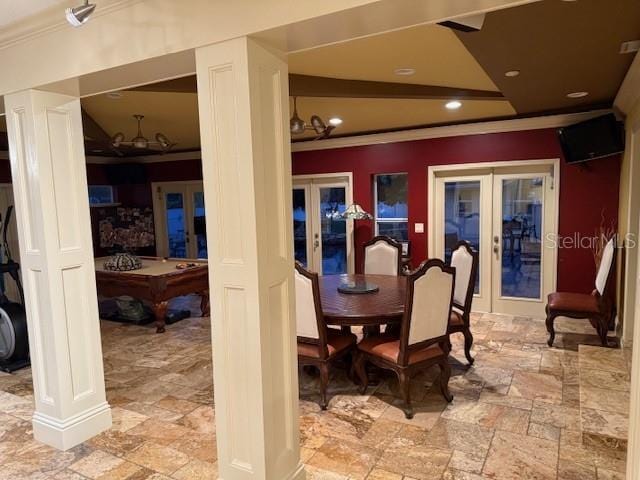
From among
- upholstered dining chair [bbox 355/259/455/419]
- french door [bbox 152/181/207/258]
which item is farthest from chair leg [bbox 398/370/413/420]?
french door [bbox 152/181/207/258]

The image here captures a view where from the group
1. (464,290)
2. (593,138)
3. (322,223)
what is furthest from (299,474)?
(322,223)

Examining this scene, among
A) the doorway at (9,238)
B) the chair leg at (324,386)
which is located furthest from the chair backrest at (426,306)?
the doorway at (9,238)

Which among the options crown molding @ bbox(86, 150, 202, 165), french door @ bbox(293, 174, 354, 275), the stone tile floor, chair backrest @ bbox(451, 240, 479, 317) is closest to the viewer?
the stone tile floor

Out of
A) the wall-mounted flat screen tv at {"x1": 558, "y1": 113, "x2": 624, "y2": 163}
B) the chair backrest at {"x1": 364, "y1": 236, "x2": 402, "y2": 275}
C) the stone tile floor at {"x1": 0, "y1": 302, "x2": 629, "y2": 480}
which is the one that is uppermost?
the wall-mounted flat screen tv at {"x1": 558, "y1": 113, "x2": 624, "y2": 163}

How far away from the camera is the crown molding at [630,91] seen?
3.13 m

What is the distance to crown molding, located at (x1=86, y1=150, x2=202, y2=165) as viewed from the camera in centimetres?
797

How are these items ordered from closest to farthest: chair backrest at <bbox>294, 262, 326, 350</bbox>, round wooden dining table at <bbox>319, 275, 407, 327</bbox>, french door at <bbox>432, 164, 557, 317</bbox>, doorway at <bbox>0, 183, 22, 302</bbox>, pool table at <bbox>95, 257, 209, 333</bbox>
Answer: chair backrest at <bbox>294, 262, 326, 350</bbox>, round wooden dining table at <bbox>319, 275, 407, 327</bbox>, pool table at <bbox>95, 257, 209, 333</bbox>, french door at <bbox>432, 164, 557, 317</bbox>, doorway at <bbox>0, 183, 22, 302</bbox>

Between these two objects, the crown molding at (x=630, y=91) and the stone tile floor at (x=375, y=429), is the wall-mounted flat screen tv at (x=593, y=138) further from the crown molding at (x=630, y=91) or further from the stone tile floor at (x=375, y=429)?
the stone tile floor at (x=375, y=429)

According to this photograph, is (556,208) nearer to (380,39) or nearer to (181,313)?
(380,39)

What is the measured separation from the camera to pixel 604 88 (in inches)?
154

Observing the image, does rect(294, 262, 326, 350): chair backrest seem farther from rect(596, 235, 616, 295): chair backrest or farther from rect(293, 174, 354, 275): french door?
rect(293, 174, 354, 275): french door

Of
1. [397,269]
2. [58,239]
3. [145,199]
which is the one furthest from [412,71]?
[145,199]

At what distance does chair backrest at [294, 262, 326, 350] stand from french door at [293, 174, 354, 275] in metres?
3.49

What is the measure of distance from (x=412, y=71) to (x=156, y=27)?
2.10 meters
